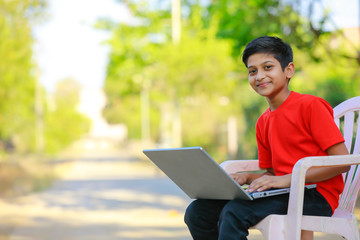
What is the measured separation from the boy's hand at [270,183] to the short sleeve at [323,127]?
21cm

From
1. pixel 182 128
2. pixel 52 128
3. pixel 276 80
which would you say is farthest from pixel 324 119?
pixel 52 128

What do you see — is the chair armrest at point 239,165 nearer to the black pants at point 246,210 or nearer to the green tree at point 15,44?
the black pants at point 246,210

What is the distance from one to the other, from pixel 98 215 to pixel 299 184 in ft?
18.7

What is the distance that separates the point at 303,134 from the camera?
2.62m

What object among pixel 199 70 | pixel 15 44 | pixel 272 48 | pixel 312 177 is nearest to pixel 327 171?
pixel 312 177

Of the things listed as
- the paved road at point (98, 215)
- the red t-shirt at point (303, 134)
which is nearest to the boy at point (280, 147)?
the red t-shirt at point (303, 134)

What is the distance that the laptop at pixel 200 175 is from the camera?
2.41 meters

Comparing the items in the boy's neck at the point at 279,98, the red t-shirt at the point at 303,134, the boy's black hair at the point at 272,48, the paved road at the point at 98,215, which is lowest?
the paved road at the point at 98,215

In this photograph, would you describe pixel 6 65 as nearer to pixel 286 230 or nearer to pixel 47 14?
pixel 47 14

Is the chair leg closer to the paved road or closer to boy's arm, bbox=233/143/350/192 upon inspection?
boy's arm, bbox=233/143/350/192

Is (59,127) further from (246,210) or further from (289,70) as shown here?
(246,210)

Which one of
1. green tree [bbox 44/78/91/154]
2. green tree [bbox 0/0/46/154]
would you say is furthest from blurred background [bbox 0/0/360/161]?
green tree [bbox 44/78/91/154]

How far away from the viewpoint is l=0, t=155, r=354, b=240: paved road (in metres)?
6.06

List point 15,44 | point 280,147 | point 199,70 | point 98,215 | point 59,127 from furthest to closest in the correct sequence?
point 59,127
point 199,70
point 15,44
point 98,215
point 280,147
